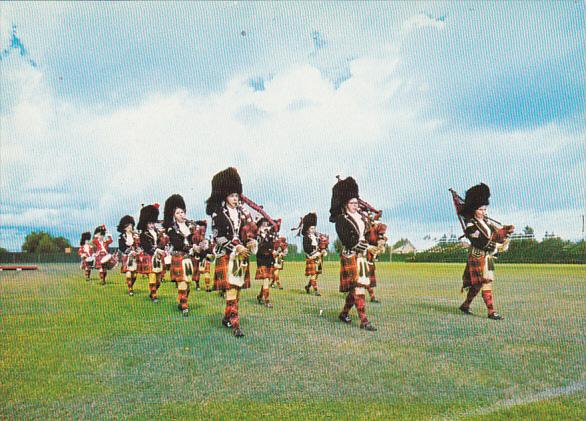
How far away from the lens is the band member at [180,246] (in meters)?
10.2

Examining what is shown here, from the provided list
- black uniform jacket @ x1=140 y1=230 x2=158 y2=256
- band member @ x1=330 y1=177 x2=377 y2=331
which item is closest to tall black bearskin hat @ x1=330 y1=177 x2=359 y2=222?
band member @ x1=330 y1=177 x2=377 y2=331

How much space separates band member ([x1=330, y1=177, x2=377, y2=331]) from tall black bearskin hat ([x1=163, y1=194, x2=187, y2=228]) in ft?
13.5

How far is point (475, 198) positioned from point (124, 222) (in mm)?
11898

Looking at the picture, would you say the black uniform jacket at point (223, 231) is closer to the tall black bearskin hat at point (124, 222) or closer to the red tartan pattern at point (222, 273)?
the red tartan pattern at point (222, 273)

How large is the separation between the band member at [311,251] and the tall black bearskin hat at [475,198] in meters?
5.68

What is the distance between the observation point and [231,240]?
7.91 metres

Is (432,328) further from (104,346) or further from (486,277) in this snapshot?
(104,346)

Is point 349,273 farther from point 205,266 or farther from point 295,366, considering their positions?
point 205,266

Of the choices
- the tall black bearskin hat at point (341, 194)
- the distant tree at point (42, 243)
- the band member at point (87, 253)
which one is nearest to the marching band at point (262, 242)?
the tall black bearskin hat at point (341, 194)

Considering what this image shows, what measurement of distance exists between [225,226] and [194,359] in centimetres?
253

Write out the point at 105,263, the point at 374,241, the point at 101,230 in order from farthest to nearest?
the point at 101,230 → the point at 105,263 → the point at 374,241

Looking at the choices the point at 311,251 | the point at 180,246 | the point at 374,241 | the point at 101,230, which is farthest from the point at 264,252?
the point at 101,230

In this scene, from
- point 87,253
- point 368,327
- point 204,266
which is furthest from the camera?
point 87,253

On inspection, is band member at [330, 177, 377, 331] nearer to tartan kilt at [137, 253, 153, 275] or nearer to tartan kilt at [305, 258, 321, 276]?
tartan kilt at [305, 258, 321, 276]
